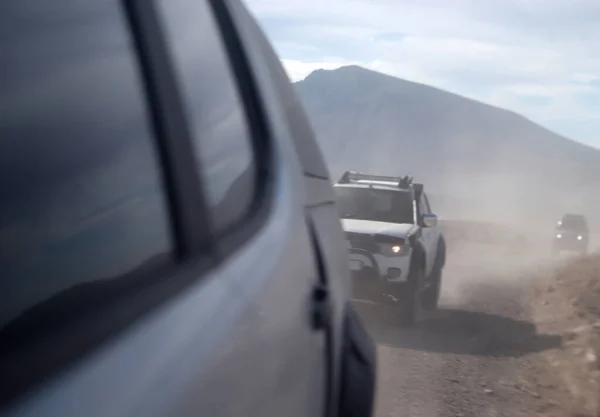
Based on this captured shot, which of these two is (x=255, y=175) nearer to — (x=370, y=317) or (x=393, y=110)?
(x=370, y=317)

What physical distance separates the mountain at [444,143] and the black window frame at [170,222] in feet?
331

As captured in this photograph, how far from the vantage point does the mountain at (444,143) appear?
114 meters

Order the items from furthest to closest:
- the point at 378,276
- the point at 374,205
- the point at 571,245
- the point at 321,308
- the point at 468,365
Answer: the point at 571,245, the point at 374,205, the point at 378,276, the point at 468,365, the point at 321,308

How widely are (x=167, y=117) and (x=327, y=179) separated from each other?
1461 millimetres

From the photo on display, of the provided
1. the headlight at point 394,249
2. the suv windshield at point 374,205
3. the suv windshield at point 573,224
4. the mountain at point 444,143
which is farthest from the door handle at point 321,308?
the mountain at point 444,143

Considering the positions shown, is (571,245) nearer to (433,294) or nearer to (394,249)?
(433,294)

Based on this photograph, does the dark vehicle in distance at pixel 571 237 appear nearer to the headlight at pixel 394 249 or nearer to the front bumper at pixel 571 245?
the front bumper at pixel 571 245

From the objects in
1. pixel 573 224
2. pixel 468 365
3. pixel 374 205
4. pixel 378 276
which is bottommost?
pixel 573 224

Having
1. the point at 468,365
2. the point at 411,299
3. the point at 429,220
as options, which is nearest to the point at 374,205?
the point at 429,220

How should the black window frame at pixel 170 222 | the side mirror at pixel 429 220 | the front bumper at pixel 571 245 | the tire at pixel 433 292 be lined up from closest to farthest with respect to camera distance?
the black window frame at pixel 170 222 < the side mirror at pixel 429 220 < the tire at pixel 433 292 < the front bumper at pixel 571 245

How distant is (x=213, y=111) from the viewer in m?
2.27

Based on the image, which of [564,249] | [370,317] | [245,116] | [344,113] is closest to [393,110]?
[344,113]

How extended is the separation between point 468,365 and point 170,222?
24.8 feet

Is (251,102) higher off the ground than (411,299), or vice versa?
(251,102)
